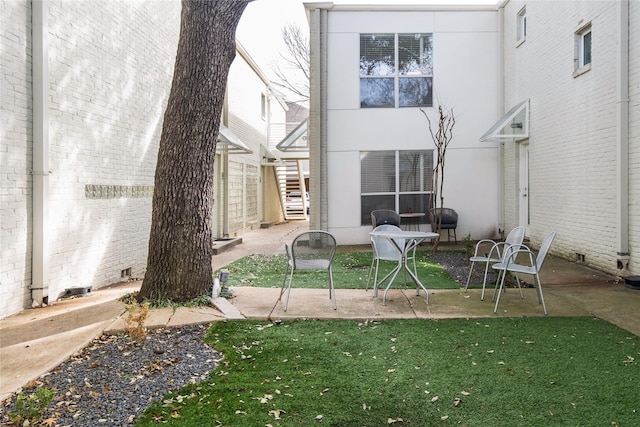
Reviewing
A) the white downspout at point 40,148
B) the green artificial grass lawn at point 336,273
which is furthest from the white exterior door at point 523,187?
the white downspout at point 40,148

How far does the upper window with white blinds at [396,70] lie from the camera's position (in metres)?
11.9

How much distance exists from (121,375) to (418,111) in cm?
987


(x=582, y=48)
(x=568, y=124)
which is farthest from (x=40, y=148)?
(x=582, y=48)

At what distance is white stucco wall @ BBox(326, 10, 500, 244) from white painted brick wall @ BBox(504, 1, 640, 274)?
0.61m

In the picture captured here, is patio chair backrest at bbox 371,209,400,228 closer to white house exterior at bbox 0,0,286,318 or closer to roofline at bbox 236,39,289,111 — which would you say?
white house exterior at bbox 0,0,286,318

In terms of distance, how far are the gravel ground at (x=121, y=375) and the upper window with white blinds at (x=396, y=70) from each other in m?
8.62

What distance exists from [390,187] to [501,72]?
383 centimetres

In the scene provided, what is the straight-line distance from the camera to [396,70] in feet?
39.3

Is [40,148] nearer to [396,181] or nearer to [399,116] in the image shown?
[396,181]

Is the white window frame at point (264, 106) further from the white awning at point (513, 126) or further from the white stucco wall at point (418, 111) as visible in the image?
the white awning at point (513, 126)

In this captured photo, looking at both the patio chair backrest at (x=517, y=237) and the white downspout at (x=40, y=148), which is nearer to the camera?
the white downspout at (x=40, y=148)

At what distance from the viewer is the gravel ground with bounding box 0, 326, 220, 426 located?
3.07 meters

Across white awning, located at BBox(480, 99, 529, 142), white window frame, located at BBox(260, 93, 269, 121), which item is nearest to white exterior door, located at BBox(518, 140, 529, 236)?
white awning, located at BBox(480, 99, 529, 142)

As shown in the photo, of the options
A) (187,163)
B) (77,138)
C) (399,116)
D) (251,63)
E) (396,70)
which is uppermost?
(251,63)
